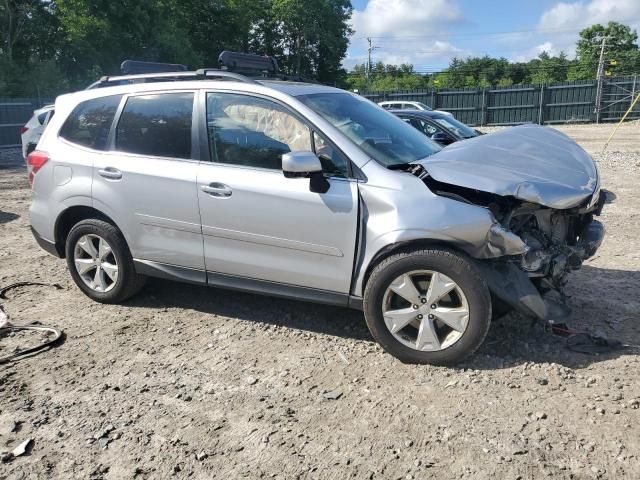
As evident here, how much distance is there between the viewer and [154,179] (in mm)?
4301

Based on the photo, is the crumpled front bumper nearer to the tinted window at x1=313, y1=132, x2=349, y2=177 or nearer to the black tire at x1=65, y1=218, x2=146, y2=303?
the tinted window at x1=313, y1=132, x2=349, y2=177

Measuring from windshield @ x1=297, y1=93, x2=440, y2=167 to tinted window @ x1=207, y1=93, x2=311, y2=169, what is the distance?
225mm

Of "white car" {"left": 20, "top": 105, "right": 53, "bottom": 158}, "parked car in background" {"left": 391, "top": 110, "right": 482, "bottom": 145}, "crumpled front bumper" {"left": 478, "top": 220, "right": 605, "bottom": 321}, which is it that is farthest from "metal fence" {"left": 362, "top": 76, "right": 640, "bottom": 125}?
"crumpled front bumper" {"left": 478, "top": 220, "right": 605, "bottom": 321}

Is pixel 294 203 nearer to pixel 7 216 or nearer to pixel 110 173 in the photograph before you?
pixel 110 173

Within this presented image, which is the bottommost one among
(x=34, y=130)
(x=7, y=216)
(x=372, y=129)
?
(x=7, y=216)

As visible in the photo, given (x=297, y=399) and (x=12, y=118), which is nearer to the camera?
(x=297, y=399)

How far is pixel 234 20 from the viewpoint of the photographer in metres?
52.5

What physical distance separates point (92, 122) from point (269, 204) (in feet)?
6.38

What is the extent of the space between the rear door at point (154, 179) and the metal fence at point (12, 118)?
2143 centimetres

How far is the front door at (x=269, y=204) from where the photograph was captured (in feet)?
12.3

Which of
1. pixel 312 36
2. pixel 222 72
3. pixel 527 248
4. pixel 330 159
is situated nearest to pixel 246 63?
pixel 222 72

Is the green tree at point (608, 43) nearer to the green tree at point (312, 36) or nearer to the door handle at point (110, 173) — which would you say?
the green tree at point (312, 36)

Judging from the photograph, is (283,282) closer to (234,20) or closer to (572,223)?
(572,223)

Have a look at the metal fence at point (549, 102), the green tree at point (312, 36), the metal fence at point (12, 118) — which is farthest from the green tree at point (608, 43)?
the metal fence at point (12, 118)
